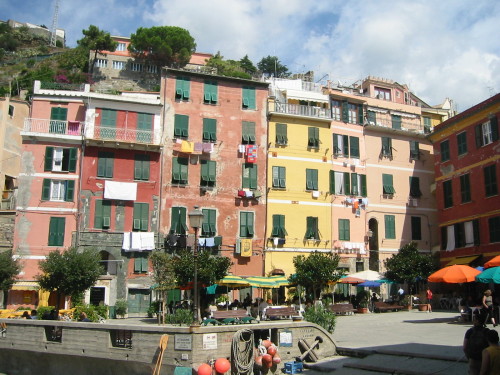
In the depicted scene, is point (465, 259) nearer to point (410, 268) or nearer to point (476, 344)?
point (410, 268)

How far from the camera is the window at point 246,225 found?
35719mm

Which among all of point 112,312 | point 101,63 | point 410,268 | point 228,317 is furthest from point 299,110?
point 101,63

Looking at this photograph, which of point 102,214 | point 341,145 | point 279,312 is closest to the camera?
point 279,312

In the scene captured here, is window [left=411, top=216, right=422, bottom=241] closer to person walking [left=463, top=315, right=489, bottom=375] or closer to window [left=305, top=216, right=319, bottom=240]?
window [left=305, top=216, right=319, bottom=240]

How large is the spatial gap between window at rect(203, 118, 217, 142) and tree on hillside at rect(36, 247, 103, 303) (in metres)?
12.0

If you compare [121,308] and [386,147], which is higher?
[386,147]

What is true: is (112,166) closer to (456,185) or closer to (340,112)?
(340,112)

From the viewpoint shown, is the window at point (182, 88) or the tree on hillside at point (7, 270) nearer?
the tree on hillside at point (7, 270)

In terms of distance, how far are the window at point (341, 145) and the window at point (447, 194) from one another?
7.22m

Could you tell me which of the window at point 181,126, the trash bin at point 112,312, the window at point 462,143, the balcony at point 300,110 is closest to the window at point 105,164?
the window at point 181,126

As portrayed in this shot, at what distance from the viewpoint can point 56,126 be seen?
34656 mm

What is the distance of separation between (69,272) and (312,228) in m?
16.8

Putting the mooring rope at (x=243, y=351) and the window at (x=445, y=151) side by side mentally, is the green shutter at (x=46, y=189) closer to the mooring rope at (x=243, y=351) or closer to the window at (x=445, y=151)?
the mooring rope at (x=243, y=351)

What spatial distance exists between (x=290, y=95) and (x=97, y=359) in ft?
90.9
